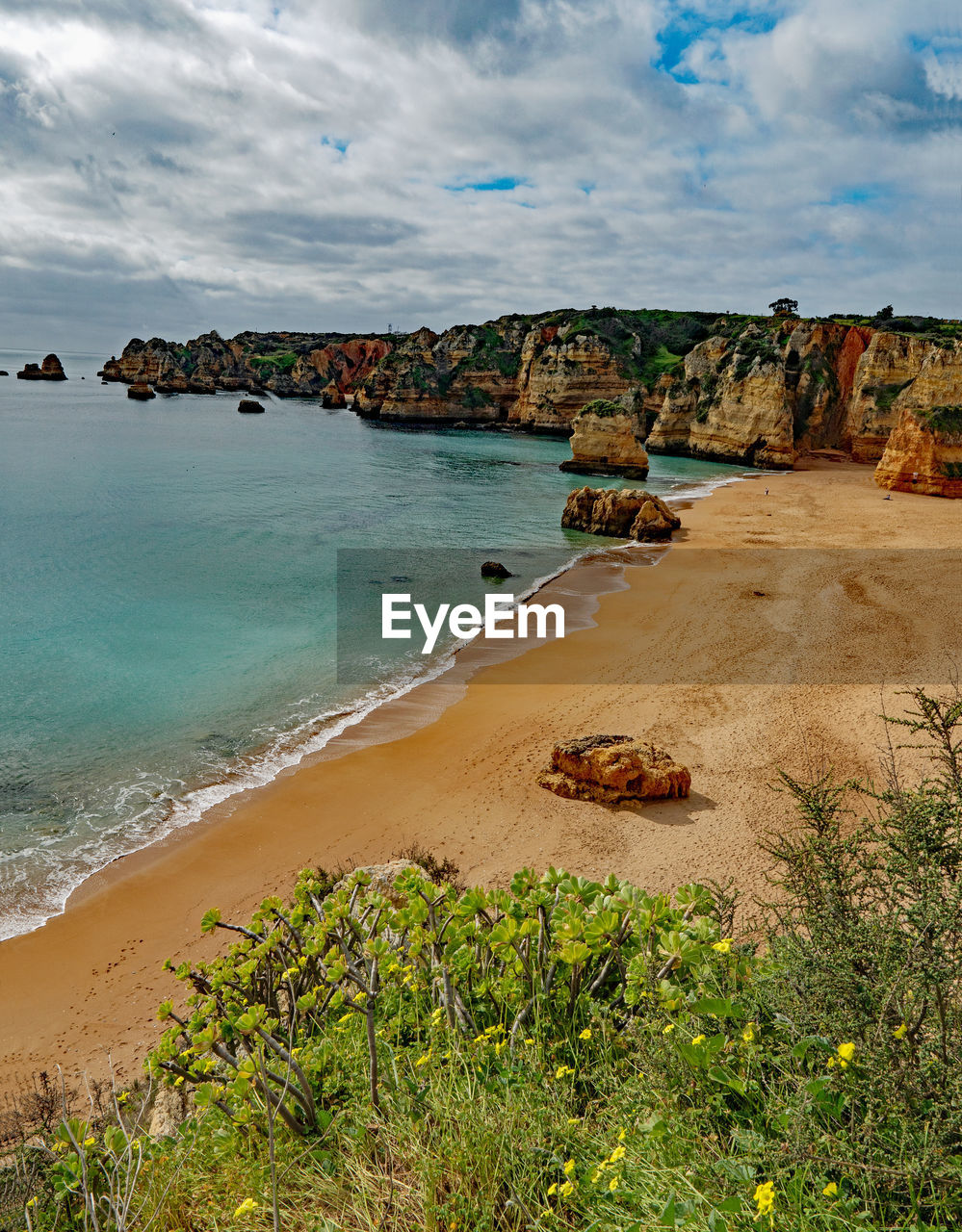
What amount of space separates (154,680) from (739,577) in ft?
53.4

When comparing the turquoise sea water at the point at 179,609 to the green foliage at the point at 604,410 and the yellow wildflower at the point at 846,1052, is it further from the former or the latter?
the yellow wildflower at the point at 846,1052

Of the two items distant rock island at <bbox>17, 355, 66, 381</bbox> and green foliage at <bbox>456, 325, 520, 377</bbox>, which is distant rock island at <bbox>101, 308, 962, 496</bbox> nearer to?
green foliage at <bbox>456, 325, 520, 377</bbox>

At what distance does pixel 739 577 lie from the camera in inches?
831

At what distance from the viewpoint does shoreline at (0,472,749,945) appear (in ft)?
28.3

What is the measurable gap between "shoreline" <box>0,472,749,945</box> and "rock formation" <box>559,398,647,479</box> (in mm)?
26396

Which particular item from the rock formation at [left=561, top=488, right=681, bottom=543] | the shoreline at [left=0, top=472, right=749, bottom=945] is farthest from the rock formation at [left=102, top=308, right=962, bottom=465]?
the shoreline at [left=0, top=472, right=749, bottom=945]

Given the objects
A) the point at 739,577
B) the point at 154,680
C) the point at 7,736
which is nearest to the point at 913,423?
the point at 739,577

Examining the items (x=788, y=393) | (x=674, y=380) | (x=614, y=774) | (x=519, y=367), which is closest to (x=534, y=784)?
(x=614, y=774)

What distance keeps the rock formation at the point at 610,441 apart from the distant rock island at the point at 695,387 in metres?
0.08

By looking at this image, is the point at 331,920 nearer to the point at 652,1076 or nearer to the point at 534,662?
the point at 652,1076

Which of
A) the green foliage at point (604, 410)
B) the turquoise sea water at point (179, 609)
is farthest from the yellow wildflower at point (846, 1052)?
the green foliage at point (604, 410)

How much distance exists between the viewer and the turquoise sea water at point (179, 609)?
10039 mm

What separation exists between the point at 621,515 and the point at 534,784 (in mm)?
20920

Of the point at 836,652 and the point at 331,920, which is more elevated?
the point at 331,920
